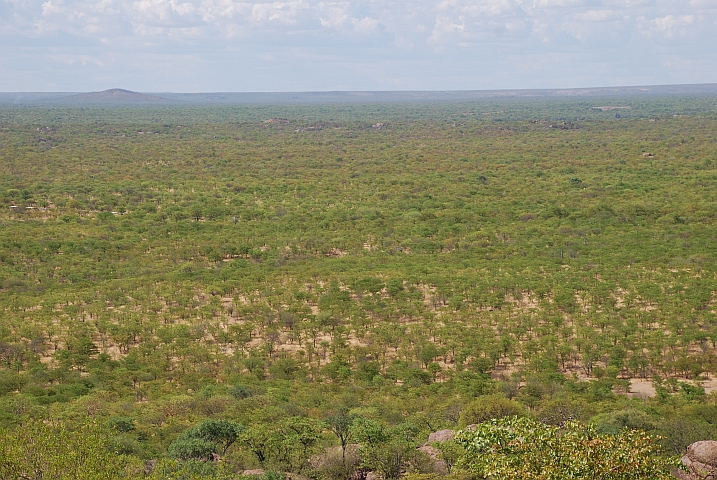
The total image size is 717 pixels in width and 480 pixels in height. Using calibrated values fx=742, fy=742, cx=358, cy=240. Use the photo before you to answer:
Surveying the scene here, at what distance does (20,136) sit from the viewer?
12362 centimetres

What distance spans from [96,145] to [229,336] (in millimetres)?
91013

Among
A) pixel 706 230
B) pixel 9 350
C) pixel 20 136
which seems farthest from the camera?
pixel 20 136

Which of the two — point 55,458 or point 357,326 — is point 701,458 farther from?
point 357,326

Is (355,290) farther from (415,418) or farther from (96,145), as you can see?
(96,145)

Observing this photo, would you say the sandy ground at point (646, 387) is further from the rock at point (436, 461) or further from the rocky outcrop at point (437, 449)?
the rock at point (436, 461)

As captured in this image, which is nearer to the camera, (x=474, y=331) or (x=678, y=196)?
(x=474, y=331)

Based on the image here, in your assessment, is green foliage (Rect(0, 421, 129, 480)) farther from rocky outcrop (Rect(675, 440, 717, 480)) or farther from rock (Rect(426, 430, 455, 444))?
rocky outcrop (Rect(675, 440, 717, 480))

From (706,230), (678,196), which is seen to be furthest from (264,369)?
(678,196)

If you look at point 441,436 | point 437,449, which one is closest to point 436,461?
point 437,449

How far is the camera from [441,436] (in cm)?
2067

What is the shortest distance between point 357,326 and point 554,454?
22.4 m

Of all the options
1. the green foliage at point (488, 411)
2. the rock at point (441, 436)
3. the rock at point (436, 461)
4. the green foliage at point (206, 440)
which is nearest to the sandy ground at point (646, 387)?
the green foliage at point (488, 411)

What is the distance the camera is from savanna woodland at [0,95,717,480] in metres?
18.9

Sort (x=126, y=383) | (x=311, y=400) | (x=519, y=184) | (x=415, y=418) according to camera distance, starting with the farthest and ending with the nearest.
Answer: (x=519, y=184), (x=126, y=383), (x=311, y=400), (x=415, y=418)
